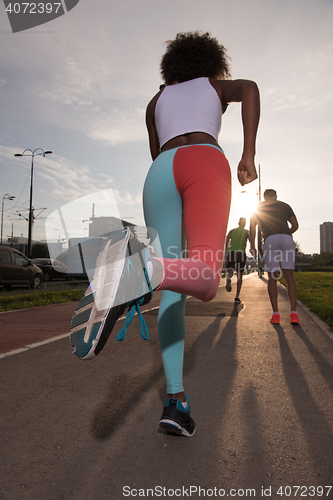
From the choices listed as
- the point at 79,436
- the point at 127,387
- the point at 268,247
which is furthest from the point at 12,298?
the point at 79,436

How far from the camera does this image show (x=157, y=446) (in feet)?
5.77

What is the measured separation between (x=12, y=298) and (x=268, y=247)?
657 centimetres

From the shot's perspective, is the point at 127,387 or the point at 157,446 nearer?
the point at 157,446

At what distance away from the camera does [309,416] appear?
2107 millimetres

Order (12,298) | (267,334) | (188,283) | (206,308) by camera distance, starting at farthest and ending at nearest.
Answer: (12,298) < (206,308) < (267,334) < (188,283)

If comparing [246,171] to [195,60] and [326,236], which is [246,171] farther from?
[326,236]

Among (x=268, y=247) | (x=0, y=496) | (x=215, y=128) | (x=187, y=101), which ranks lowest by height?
(x=0, y=496)

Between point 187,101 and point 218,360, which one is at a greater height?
point 187,101

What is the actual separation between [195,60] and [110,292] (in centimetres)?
166

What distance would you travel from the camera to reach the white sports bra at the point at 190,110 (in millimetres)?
1885

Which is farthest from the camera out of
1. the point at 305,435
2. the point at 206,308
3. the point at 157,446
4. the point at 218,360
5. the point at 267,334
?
the point at 206,308

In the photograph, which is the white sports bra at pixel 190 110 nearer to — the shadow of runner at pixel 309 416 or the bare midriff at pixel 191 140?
the bare midriff at pixel 191 140

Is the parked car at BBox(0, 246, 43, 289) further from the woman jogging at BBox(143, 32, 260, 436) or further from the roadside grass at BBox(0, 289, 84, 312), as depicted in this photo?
the woman jogging at BBox(143, 32, 260, 436)

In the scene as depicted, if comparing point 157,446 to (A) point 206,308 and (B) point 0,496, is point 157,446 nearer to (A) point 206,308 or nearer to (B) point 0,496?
(B) point 0,496
